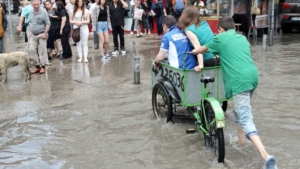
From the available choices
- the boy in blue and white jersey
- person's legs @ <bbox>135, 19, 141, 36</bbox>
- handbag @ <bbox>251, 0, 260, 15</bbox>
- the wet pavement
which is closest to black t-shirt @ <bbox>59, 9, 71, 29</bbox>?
the wet pavement

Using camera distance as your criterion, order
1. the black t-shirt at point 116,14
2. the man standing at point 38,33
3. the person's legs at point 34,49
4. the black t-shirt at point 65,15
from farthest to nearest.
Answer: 1. the black t-shirt at point 116,14
2. the black t-shirt at point 65,15
3. the person's legs at point 34,49
4. the man standing at point 38,33

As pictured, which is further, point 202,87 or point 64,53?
point 64,53

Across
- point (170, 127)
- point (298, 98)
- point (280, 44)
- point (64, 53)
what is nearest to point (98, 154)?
point (170, 127)

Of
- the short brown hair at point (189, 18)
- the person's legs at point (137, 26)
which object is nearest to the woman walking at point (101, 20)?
the person's legs at point (137, 26)

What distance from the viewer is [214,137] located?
16.7 ft

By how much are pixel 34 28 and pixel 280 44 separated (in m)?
8.92

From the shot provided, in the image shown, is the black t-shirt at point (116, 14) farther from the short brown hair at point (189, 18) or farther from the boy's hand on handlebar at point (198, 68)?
the boy's hand on handlebar at point (198, 68)

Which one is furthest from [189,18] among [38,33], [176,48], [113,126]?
[38,33]

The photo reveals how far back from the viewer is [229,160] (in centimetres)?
508

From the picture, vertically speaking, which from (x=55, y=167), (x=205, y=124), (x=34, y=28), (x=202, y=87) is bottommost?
(x=55, y=167)

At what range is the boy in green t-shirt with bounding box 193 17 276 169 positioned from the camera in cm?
485

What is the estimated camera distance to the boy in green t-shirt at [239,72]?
15.9 feet

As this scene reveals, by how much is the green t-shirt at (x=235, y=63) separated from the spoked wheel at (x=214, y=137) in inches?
13.2

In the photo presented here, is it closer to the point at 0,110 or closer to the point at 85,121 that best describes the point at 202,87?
the point at 85,121
